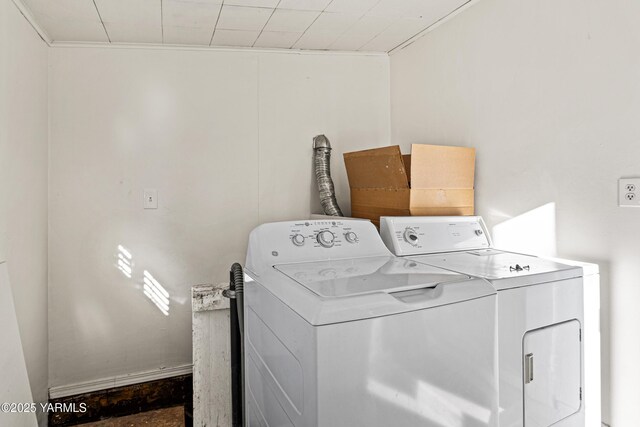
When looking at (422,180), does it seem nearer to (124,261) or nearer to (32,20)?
(124,261)

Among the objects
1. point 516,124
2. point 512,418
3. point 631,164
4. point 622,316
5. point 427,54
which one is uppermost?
point 427,54

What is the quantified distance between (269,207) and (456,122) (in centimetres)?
129

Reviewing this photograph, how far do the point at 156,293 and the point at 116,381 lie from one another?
0.57 meters

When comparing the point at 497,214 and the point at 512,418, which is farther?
the point at 497,214

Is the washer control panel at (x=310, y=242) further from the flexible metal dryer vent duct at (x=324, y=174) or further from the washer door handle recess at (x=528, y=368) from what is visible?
the flexible metal dryer vent duct at (x=324, y=174)

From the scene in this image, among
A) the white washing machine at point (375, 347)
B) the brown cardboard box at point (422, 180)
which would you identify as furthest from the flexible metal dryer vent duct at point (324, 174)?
the white washing machine at point (375, 347)

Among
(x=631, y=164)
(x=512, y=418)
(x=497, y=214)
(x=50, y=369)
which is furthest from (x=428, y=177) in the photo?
(x=50, y=369)

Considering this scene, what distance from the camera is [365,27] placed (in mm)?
2439

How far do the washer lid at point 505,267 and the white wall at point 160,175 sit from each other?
1303 millimetres

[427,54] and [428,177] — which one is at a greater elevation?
[427,54]

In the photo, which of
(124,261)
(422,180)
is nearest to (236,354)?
(124,261)

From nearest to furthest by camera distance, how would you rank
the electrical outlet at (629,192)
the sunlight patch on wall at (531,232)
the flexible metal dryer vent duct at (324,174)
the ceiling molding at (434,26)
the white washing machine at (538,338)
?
the white washing machine at (538,338) → the electrical outlet at (629,192) → the sunlight patch on wall at (531,232) → the ceiling molding at (434,26) → the flexible metal dryer vent duct at (324,174)

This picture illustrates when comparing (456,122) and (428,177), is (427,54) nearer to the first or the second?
(456,122)

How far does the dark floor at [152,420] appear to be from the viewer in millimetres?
2367
